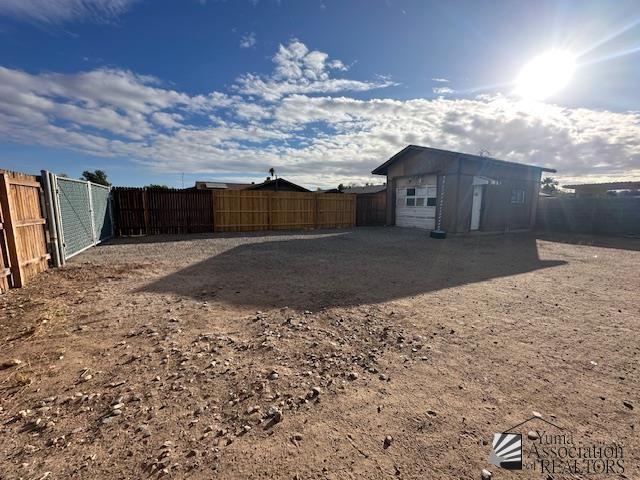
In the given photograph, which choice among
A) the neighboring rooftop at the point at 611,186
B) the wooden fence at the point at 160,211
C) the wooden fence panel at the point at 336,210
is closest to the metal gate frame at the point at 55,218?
the wooden fence at the point at 160,211

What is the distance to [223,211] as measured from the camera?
1474cm

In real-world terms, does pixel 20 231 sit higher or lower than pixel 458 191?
lower

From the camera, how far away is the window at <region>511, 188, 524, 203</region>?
15875 mm

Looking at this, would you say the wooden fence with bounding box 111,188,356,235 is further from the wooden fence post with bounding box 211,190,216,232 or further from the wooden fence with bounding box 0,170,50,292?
the wooden fence with bounding box 0,170,50,292

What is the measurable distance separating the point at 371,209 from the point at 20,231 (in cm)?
1636

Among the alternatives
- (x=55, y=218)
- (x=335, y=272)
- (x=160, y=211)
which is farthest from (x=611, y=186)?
(x=55, y=218)

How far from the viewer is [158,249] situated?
934cm

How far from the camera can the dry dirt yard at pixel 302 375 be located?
177 centimetres

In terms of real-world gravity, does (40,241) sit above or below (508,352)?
above

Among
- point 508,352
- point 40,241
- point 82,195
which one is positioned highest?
point 82,195

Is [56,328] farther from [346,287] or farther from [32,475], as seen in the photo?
[346,287]

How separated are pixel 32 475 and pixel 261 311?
8.54 feet

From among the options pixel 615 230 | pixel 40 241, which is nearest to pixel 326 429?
pixel 40 241

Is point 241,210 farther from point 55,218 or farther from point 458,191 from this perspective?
point 458,191
